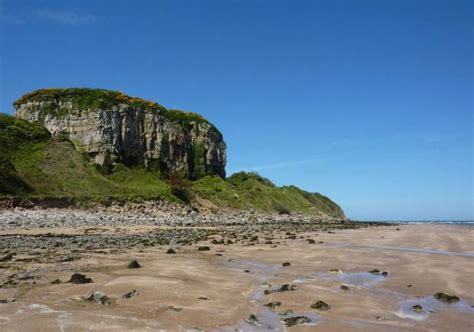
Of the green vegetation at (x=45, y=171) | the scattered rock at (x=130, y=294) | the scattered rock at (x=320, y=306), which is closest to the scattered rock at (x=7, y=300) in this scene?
the scattered rock at (x=130, y=294)

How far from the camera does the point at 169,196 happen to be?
57.0 metres

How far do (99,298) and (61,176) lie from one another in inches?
1873

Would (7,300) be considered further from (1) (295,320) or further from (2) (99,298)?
(1) (295,320)

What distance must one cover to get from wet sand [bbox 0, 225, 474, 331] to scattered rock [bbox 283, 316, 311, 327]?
0.39 feet

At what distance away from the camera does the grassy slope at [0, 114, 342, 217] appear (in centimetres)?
4581

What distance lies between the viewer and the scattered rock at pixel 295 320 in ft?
23.5

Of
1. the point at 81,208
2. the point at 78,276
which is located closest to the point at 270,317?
the point at 78,276

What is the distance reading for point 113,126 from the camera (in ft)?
226

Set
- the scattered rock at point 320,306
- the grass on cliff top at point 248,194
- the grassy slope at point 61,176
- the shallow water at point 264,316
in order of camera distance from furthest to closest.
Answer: the grass on cliff top at point 248,194 → the grassy slope at point 61,176 → the scattered rock at point 320,306 → the shallow water at point 264,316

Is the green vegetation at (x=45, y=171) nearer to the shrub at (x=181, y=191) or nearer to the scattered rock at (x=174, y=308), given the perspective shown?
the shrub at (x=181, y=191)

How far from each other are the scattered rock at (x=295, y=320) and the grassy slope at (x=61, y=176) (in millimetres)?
41355

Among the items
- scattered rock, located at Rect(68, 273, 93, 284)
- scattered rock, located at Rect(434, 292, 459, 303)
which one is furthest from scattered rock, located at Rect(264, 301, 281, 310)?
scattered rock, located at Rect(68, 273, 93, 284)

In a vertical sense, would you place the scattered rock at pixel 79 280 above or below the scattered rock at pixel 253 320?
above

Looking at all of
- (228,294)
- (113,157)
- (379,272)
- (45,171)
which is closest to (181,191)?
(113,157)
